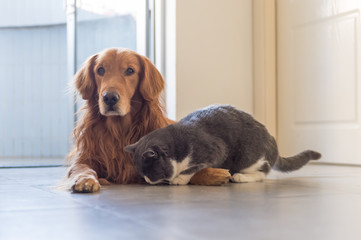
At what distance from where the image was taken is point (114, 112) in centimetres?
174

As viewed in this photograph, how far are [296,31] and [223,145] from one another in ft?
5.99

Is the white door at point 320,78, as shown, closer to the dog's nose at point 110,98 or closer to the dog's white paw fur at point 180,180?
the dog's white paw fur at point 180,180

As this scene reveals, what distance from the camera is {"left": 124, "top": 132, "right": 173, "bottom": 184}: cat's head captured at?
5.37 feet

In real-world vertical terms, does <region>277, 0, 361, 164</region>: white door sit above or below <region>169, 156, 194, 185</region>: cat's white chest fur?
above

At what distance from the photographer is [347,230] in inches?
33.1

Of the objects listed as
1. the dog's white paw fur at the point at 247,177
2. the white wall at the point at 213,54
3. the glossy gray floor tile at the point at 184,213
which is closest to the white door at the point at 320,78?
the white wall at the point at 213,54

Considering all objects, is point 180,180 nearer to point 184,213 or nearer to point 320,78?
point 184,213

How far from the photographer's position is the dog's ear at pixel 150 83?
1851 mm

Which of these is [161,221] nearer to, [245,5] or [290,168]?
[290,168]

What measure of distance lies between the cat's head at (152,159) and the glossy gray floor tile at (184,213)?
84 mm

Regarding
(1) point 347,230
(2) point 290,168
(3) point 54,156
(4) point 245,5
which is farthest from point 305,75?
(1) point 347,230

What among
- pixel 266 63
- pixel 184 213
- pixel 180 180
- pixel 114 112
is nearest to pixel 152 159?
pixel 180 180

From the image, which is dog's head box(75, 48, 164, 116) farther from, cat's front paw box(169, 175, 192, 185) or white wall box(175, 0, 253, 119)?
white wall box(175, 0, 253, 119)

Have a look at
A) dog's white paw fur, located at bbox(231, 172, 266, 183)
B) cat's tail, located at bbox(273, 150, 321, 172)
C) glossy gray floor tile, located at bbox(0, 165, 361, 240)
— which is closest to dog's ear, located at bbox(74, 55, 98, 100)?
glossy gray floor tile, located at bbox(0, 165, 361, 240)
